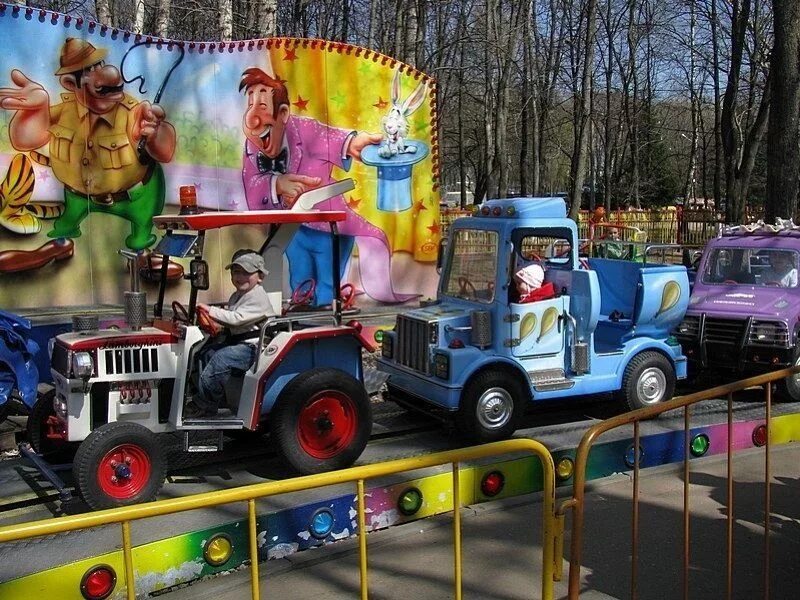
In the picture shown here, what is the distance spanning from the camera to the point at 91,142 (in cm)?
1041

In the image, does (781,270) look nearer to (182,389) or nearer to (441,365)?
(441,365)

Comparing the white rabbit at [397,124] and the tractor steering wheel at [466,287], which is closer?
the tractor steering wheel at [466,287]

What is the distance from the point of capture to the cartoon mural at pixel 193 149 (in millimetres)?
10055

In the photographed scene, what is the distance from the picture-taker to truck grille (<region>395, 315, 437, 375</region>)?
7.14m

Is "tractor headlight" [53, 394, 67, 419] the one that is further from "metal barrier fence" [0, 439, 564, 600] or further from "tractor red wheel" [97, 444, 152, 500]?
"metal barrier fence" [0, 439, 564, 600]

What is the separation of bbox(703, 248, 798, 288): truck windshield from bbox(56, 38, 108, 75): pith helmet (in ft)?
26.3

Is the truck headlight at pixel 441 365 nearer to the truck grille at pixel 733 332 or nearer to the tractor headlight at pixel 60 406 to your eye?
the tractor headlight at pixel 60 406

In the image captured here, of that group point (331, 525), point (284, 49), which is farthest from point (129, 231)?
point (331, 525)

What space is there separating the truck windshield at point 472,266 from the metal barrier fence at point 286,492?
3805 mm

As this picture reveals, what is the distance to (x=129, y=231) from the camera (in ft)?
35.6

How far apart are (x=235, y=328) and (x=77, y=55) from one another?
19.8ft

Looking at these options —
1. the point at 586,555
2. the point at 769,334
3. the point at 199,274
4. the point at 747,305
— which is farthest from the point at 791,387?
the point at 199,274

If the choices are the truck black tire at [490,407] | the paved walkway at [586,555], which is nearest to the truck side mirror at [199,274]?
the paved walkway at [586,555]

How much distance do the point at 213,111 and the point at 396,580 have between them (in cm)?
816
